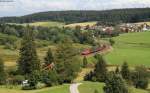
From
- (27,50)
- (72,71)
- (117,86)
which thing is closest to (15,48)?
(27,50)

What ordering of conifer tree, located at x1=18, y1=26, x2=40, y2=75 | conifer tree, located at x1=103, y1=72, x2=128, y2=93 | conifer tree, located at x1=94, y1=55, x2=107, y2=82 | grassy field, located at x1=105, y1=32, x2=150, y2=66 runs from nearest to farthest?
conifer tree, located at x1=103, y1=72, x2=128, y2=93 → conifer tree, located at x1=94, y1=55, x2=107, y2=82 → conifer tree, located at x1=18, y1=26, x2=40, y2=75 → grassy field, located at x1=105, y1=32, x2=150, y2=66

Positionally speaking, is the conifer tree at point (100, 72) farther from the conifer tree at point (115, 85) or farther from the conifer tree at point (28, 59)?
the conifer tree at point (115, 85)

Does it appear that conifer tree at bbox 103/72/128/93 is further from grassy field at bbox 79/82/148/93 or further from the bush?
the bush

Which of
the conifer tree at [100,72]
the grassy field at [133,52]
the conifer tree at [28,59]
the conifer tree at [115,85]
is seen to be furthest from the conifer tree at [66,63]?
the grassy field at [133,52]

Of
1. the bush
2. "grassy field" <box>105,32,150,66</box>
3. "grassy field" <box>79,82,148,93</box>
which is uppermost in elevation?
"grassy field" <box>79,82,148,93</box>

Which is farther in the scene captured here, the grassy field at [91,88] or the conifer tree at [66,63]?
the conifer tree at [66,63]

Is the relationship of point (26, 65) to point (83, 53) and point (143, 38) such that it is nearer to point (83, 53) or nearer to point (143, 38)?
point (83, 53)

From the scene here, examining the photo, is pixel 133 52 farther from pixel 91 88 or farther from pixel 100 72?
pixel 91 88

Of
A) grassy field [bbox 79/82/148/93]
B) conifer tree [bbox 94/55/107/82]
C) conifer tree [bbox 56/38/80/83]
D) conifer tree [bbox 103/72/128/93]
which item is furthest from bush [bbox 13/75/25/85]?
conifer tree [bbox 103/72/128/93]

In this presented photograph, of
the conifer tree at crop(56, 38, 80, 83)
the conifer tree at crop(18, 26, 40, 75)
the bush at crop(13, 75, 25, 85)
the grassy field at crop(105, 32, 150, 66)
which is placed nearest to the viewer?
the conifer tree at crop(56, 38, 80, 83)

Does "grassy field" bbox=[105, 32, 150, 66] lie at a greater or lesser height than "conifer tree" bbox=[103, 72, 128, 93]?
lesser
